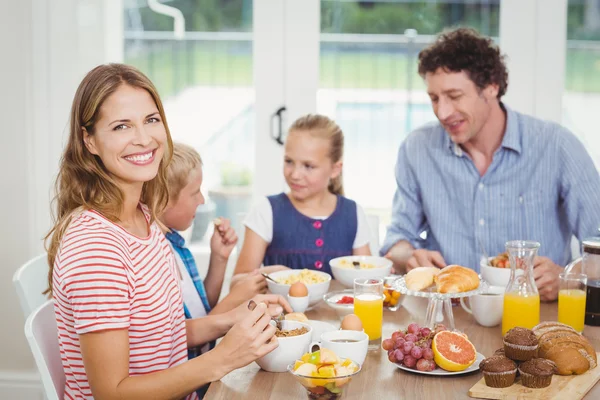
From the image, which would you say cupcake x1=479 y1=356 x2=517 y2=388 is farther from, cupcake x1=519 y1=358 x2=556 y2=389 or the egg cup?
the egg cup

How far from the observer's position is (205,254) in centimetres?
341

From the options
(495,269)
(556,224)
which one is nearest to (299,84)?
(556,224)

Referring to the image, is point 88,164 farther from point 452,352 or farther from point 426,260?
point 426,260

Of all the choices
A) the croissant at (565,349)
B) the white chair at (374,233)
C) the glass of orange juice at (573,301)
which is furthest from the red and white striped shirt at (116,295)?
the white chair at (374,233)

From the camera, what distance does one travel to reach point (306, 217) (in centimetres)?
254

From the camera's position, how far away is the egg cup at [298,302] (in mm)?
1820

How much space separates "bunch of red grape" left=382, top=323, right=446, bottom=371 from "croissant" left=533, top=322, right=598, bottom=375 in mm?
198

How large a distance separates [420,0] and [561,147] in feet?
3.89

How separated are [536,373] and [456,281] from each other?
0.32m

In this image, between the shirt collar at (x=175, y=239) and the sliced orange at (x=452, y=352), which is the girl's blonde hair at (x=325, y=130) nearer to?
the shirt collar at (x=175, y=239)

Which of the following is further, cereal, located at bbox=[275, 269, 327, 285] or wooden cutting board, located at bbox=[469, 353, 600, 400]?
cereal, located at bbox=[275, 269, 327, 285]

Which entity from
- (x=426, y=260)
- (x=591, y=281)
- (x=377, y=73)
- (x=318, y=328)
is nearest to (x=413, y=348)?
(x=318, y=328)

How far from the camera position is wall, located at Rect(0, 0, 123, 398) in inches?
126

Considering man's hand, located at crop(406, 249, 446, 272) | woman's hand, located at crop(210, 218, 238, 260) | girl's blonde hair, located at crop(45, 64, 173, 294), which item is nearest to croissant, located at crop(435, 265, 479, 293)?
man's hand, located at crop(406, 249, 446, 272)
